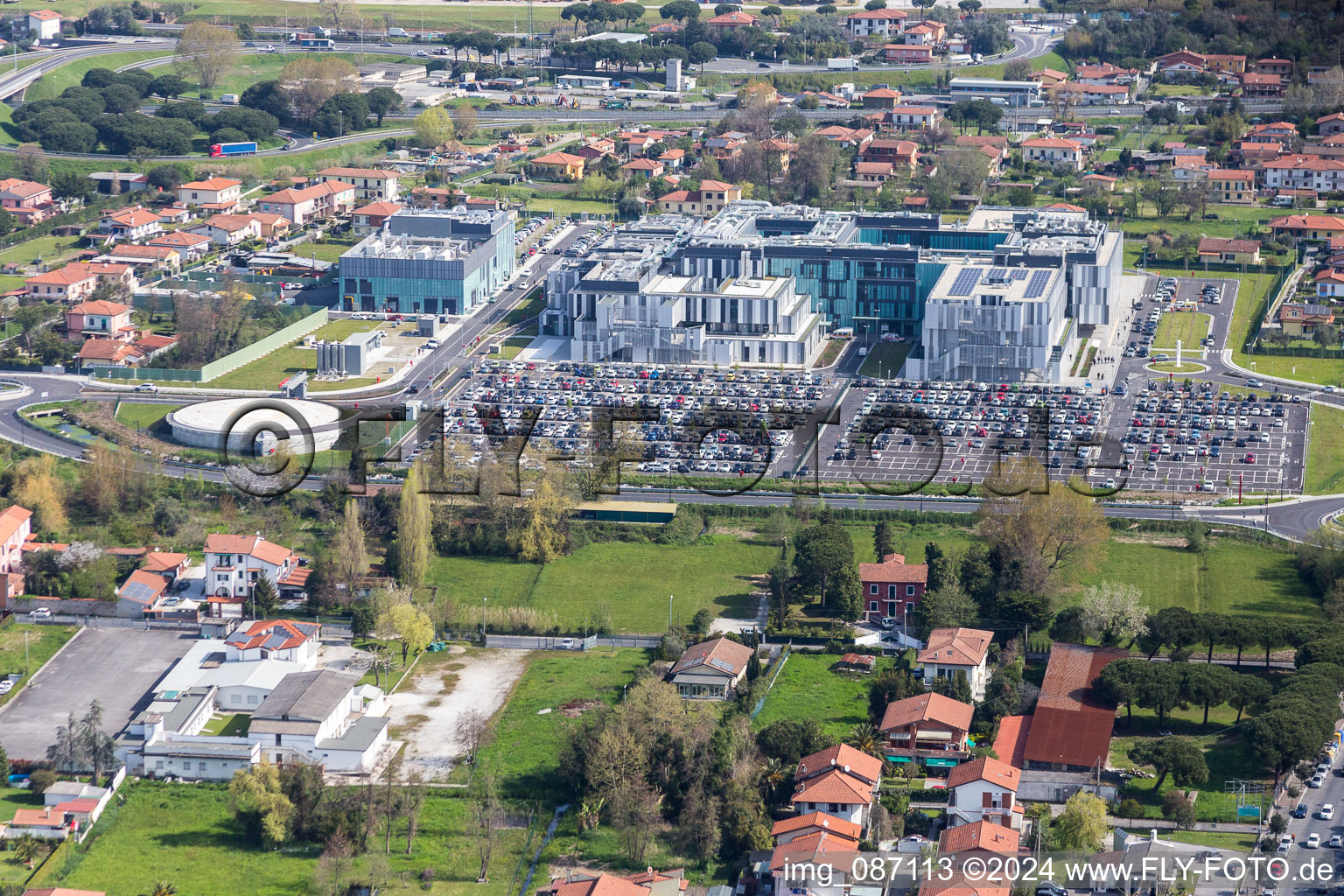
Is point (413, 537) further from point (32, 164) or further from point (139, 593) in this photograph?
point (32, 164)

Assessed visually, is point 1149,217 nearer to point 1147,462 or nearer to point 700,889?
point 1147,462

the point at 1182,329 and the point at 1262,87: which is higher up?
the point at 1262,87

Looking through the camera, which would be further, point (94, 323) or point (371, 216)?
point (371, 216)

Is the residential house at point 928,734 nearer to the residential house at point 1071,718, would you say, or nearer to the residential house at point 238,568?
the residential house at point 1071,718

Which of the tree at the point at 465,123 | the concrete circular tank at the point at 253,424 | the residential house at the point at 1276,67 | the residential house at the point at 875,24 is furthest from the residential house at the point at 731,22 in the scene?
the concrete circular tank at the point at 253,424

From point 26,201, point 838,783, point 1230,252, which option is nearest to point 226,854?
point 838,783

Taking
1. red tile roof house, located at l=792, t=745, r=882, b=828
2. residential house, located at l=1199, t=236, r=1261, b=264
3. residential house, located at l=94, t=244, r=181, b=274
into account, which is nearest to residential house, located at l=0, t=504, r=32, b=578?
red tile roof house, located at l=792, t=745, r=882, b=828

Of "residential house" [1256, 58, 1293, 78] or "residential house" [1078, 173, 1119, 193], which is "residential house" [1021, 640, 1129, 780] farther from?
"residential house" [1256, 58, 1293, 78]
